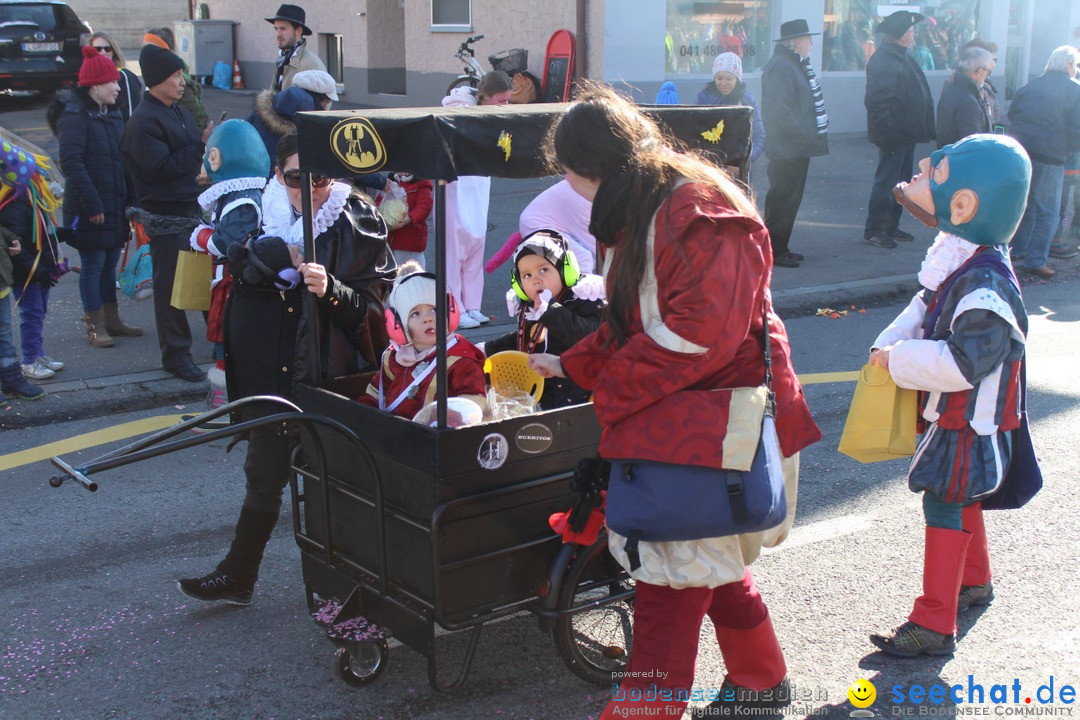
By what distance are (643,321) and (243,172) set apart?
2.54m

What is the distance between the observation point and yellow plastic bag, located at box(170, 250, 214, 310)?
17.4ft

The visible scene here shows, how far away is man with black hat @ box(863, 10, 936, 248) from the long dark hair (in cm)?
809

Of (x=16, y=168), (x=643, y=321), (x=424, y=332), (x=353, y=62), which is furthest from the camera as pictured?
(x=353, y=62)

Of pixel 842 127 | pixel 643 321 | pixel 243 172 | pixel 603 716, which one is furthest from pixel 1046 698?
pixel 842 127

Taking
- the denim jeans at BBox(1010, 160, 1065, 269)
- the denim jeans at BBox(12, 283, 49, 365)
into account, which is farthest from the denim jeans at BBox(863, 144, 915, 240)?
the denim jeans at BBox(12, 283, 49, 365)

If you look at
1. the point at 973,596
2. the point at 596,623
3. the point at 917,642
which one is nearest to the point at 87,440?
the point at 596,623

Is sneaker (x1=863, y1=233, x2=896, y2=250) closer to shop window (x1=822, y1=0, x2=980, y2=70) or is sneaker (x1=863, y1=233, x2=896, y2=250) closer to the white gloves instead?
shop window (x1=822, y1=0, x2=980, y2=70)

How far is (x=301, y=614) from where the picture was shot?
13.1 feet

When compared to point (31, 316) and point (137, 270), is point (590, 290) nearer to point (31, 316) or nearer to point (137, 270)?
point (31, 316)

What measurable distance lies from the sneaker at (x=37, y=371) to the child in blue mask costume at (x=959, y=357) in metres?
5.01

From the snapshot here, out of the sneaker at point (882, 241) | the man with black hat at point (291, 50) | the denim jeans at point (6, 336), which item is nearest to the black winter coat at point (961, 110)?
the sneaker at point (882, 241)

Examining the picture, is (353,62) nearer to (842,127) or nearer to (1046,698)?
(842,127)

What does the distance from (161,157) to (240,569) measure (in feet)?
11.3

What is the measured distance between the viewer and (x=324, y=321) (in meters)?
3.82
